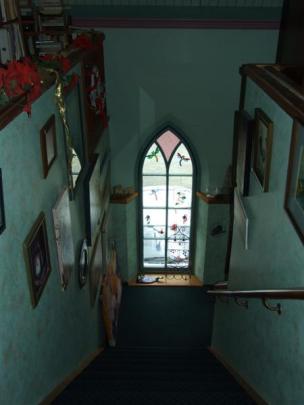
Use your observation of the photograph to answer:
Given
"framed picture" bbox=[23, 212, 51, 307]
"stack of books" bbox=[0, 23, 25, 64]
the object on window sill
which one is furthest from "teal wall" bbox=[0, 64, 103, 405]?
the object on window sill

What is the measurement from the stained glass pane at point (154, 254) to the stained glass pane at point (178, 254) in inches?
5.8

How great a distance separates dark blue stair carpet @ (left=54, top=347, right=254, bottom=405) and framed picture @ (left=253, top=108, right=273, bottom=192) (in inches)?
76.2

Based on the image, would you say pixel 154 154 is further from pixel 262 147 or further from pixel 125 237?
pixel 262 147

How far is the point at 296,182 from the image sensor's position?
3.04m

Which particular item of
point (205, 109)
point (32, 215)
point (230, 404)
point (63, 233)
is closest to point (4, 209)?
point (32, 215)

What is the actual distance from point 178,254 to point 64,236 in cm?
542

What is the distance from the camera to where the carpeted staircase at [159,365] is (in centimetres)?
398

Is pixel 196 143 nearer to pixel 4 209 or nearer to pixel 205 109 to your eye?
pixel 205 109

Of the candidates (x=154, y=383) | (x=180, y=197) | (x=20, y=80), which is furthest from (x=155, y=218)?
(x=20, y=80)

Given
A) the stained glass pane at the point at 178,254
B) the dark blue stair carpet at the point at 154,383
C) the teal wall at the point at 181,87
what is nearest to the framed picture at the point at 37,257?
the dark blue stair carpet at the point at 154,383

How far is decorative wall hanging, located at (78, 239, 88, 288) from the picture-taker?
514 cm

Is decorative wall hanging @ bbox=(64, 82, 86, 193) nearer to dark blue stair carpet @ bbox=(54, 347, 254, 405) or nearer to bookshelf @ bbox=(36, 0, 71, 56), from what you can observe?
bookshelf @ bbox=(36, 0, 71, 56)

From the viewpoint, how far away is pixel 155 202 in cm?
887

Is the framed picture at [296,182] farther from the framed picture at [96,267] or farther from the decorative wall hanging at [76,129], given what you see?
the framed picture at [96,267]
